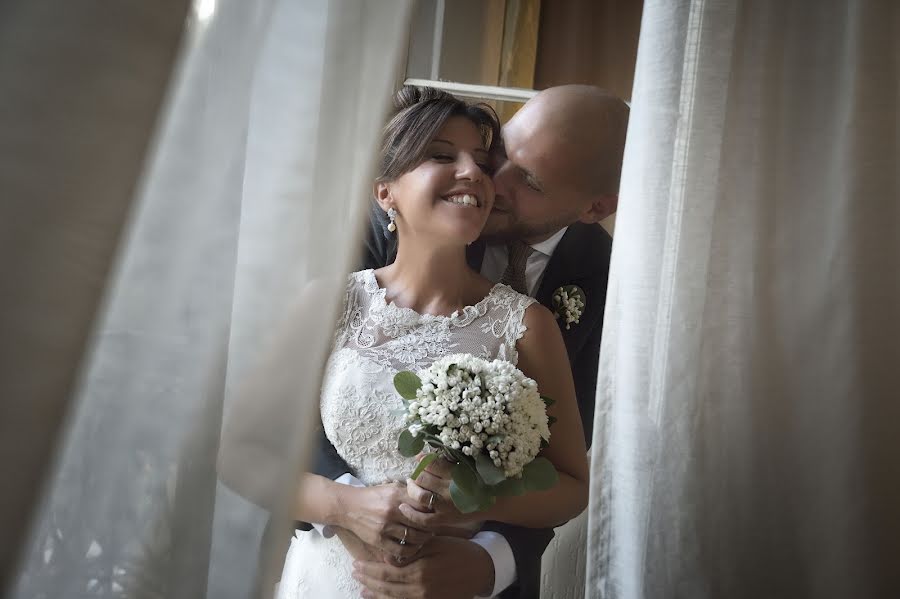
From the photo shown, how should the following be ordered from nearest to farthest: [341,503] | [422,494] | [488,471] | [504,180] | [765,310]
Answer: [765,310] → [488,471] → [422,494] → [341,503] → [504,180]

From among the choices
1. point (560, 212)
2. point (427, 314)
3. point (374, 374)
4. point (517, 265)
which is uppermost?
point (560, 212)

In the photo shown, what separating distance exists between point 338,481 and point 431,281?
0.43 metres

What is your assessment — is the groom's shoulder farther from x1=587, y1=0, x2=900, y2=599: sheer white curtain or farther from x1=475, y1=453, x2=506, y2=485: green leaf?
x1=587, y1=0, x2=900, y2=599: sheer white curtain

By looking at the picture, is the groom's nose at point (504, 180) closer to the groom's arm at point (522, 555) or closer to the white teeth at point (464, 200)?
the white teeth at point (464, 200)

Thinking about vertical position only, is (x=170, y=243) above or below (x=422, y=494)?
above

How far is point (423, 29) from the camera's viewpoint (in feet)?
6.50

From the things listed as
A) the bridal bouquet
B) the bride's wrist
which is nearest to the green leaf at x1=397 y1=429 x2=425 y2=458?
the bridal bouquet

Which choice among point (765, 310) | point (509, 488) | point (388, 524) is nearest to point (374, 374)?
point (388, 524)

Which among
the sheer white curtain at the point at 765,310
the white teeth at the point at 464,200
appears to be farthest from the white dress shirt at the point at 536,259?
the sheer white curtain at the point at 765,310

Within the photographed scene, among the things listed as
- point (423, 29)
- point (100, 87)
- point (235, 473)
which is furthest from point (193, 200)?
point (423, 29)

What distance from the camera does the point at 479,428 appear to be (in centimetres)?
99

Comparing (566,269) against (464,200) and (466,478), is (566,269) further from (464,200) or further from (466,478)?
(466,478)

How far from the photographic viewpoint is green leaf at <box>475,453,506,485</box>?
98 cm

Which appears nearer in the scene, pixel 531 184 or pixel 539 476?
pixel 539 476
